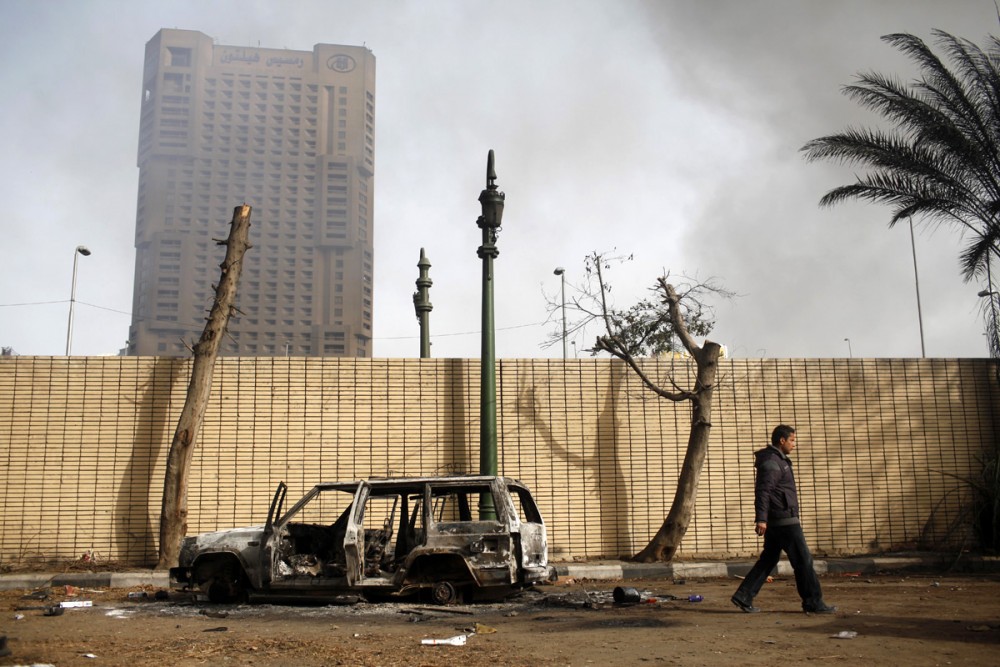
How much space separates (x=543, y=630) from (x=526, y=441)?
5509mm

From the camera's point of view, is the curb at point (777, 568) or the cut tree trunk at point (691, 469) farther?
the cut tree trunk at point (691, 469)

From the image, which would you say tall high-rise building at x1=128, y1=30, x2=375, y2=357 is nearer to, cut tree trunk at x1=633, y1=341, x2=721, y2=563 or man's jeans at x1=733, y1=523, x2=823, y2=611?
cut tree trunk at x1=633, y1=341, x2=721, y2=563

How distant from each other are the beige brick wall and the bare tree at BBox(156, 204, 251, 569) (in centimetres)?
70

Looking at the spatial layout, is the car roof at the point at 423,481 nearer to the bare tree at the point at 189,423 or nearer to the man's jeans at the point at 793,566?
the man's jeans at the point at 793,566

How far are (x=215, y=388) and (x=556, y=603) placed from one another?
6212mm

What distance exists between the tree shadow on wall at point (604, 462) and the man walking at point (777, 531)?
15.1 ft

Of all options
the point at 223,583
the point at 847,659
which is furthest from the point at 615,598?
the point at 223,583

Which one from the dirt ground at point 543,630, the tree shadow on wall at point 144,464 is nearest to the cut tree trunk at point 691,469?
the dirt ground at point 543,630

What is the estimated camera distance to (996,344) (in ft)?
43.3

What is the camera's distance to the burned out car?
28.8 ft

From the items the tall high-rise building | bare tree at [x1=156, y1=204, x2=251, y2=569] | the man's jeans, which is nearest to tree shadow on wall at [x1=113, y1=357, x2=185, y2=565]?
bare tree at [x1=156, y1=204, x2=251, y2=569]

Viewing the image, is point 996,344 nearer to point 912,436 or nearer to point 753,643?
point 912,436

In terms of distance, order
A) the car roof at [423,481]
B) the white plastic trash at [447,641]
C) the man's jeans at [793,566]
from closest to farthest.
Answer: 1. the white plastic trash at [447,641]
2. the man's jeans at [793,566]
3. the car roof at [423,481]

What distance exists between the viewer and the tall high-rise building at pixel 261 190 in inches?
3095
